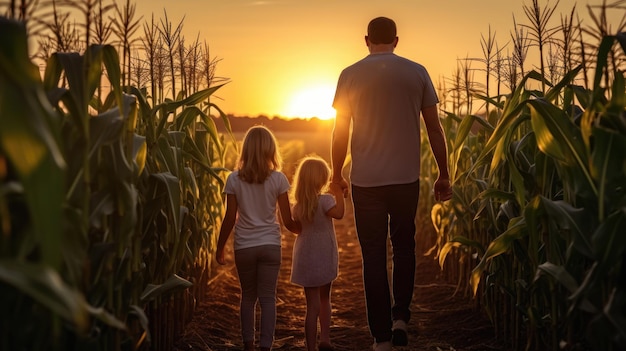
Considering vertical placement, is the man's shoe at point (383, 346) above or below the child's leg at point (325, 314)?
below

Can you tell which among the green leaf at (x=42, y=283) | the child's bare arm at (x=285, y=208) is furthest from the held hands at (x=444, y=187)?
the green leaf at (x=42, y=283)

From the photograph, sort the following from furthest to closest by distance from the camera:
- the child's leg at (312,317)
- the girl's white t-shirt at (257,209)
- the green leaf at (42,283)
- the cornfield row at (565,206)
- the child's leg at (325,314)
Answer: the child's leg at (325,314) → the child's leg at (312,317) → the girl's white t-shirt at (257,209) → the cornfield row at (565,206) → the green leaf at (42,283)

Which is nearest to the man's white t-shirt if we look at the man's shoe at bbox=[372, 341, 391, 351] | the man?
the man

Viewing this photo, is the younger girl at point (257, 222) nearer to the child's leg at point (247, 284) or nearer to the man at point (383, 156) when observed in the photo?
the child's leg at point (247, 284)

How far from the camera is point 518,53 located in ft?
15.7

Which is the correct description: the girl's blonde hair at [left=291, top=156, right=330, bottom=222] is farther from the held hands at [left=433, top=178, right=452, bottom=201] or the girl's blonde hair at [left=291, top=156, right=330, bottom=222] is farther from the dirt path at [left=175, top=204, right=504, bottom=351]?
the dirt path at [left=175, top=204, right=504, bottom=351]

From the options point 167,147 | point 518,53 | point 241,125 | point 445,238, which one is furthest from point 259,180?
point 241,125

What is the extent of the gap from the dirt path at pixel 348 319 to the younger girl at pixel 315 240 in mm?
602

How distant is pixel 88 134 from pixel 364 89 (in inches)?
84.3

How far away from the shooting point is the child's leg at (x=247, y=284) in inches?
178

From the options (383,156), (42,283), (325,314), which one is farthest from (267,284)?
(42,283)

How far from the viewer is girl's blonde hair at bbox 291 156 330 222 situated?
4754mm

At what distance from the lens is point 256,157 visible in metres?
4.55

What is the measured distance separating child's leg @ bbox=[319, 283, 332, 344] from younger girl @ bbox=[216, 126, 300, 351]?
35 centimetres
